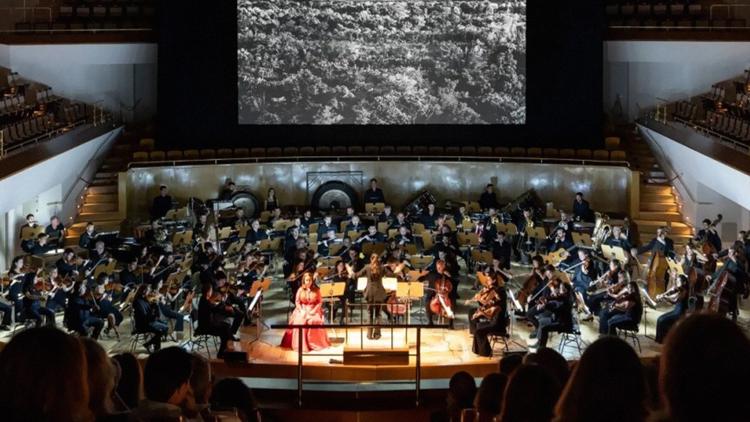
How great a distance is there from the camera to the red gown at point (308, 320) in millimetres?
13227

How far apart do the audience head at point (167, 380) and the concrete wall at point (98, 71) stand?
20.6 metres

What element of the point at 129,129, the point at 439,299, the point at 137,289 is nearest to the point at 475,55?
the point at 129,129

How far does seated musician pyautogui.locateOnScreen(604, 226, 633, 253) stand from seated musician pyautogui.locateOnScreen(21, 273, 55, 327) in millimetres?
7973

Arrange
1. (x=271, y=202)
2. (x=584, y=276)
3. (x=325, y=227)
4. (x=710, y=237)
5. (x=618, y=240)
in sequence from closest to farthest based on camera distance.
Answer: (x=584, y=276), (x=710, y=237), (x=618, y=240), (x=325, y=227), (x=271, y=202)

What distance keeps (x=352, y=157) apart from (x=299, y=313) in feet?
32.1

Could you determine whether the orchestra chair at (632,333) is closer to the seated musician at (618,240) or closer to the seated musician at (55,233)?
the seated musician at (618,240)

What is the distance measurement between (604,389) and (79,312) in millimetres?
11095

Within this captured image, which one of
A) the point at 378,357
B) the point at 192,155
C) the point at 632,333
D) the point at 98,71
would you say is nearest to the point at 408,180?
the point at 192,155

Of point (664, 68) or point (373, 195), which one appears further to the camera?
point (664, 68)

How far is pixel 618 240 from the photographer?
54.4 ft

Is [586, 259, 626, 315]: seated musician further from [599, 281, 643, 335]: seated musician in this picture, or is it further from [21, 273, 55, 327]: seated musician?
[21, 273, 55, 327]: seated musician

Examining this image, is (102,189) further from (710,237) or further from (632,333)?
(632,333)

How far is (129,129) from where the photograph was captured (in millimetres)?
24375

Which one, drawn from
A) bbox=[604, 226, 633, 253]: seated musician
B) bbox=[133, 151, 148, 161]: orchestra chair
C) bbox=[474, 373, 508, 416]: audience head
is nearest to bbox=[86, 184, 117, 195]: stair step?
bbox=[133, 151, 148, 161]: orchestra chair
